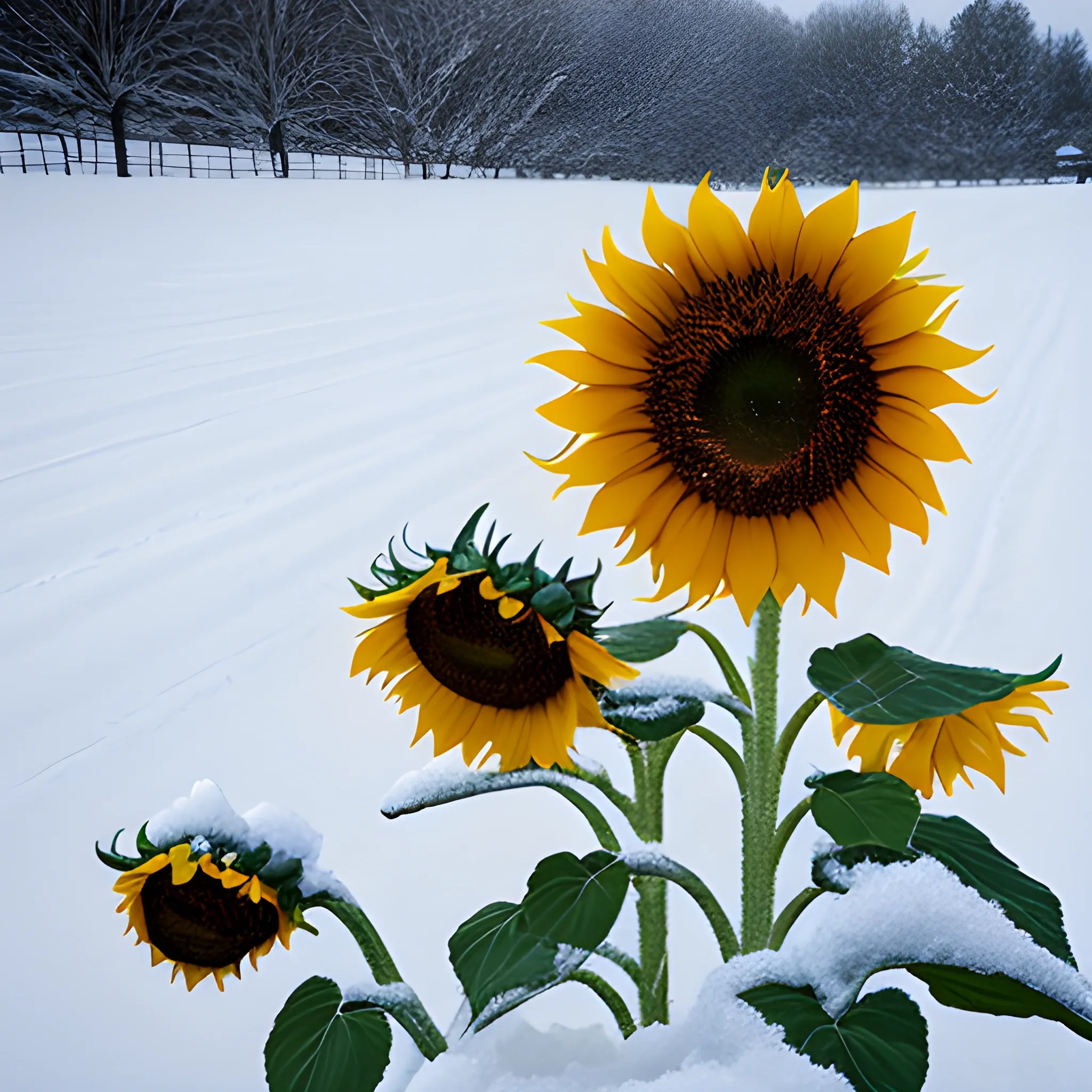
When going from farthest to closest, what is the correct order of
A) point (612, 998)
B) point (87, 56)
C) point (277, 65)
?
1. point (277, 65)
2. point (87, 56)
3. point (612, 998)

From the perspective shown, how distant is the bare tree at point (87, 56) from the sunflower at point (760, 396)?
4.54 metres

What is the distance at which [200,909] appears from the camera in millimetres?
259

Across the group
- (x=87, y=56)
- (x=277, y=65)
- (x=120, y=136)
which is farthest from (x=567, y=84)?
(x=87, y=56)

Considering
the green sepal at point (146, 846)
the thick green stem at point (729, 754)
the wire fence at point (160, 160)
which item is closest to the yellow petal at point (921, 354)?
the thick green stem at point (729, 754)

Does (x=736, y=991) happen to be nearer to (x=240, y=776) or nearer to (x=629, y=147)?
(x=240, y=776)

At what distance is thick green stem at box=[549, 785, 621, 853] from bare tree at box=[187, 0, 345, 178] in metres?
4.51

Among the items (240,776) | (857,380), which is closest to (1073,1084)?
(857,380)

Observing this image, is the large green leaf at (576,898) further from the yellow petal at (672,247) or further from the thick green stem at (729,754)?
the yellow petal at (672,247)

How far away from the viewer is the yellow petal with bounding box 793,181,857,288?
21 centimetres

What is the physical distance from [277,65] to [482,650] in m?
4.63

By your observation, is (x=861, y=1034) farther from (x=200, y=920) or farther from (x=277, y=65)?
(x=277, y=65)

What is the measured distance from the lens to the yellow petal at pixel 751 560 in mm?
237

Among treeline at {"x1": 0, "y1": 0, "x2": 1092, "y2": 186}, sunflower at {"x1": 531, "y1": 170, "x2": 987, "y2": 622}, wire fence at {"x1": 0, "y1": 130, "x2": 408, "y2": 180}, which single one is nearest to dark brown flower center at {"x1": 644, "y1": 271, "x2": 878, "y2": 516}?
sunflower at {"x1": 531, "y1": 170, "x2": 987, "y2": 622}

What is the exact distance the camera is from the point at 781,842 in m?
0.28
